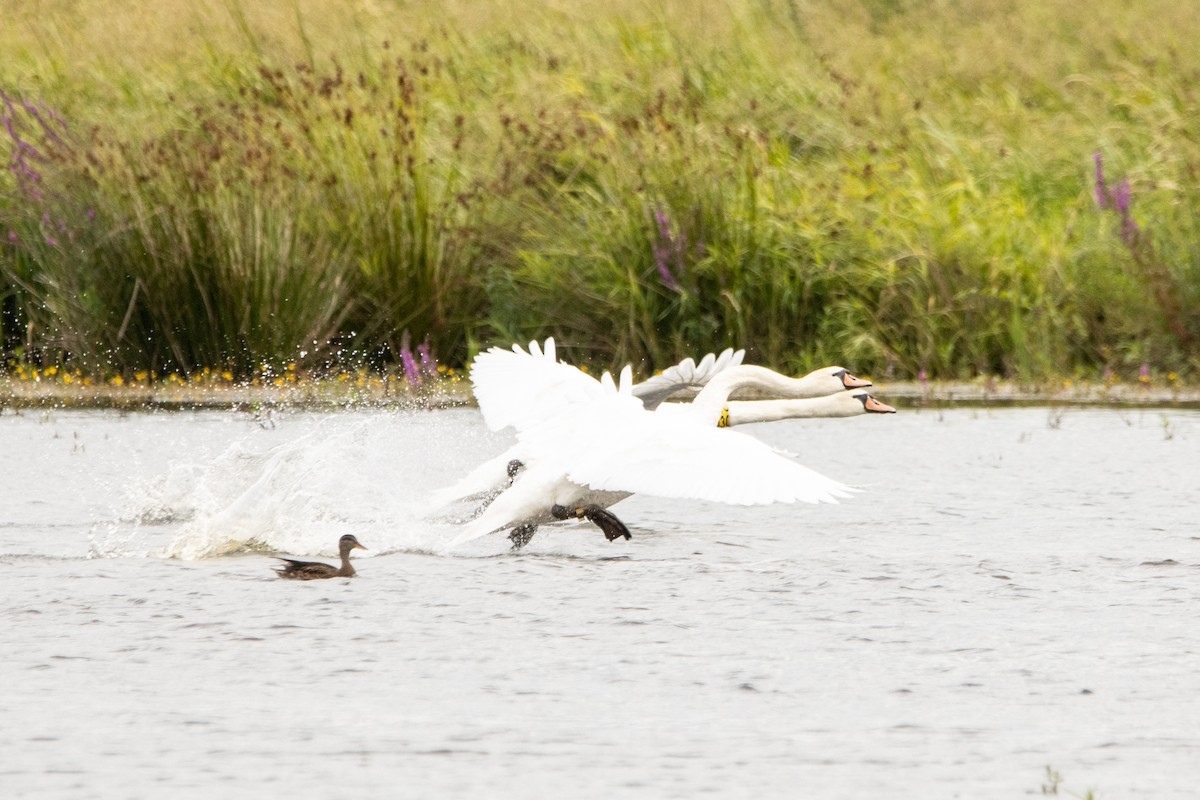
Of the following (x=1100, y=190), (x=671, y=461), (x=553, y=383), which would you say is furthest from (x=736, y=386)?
(x=1100, y=190)

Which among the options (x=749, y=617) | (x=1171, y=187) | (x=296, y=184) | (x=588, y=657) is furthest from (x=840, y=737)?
(x=1171, y=187)

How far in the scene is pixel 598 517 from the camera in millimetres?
8078

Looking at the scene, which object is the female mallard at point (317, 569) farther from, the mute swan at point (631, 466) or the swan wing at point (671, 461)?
the swan wing at point (671, 461)

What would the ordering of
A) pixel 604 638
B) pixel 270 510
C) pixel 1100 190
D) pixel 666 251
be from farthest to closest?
1. pixel 1100 190
2. pixel 666 251
3. pixel 270 510
4. pixel 604 638

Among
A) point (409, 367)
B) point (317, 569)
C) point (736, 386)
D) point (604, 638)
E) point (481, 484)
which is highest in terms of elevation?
point (409, 367)

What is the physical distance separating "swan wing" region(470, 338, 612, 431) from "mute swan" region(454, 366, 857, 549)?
0.08m

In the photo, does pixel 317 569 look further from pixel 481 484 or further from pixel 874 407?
pixel 874 407

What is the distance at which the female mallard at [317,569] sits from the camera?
7.18 m

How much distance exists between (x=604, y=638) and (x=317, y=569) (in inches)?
57.4

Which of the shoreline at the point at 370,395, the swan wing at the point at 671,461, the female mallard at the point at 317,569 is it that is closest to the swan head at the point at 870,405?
the swan wing at the point at 671,461

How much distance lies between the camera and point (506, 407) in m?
8.51

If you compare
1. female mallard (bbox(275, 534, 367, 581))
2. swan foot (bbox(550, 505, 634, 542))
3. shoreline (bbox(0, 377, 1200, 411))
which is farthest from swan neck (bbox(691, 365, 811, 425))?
shoreline (bbox(0, 377, 1200, 411))

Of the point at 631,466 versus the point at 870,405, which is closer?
the point at 631,466

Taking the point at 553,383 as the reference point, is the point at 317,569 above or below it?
below
